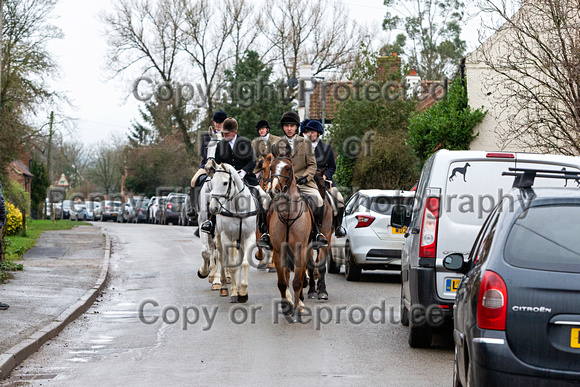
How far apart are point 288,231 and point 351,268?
5153mm

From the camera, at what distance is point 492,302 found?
5.23 metres

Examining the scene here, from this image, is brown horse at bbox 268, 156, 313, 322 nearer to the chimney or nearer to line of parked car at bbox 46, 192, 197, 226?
the chimney

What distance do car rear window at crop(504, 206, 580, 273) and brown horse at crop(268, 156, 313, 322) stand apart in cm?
580

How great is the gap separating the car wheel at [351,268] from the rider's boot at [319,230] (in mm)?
3491

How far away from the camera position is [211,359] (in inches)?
336

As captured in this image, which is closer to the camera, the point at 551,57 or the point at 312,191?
the point at 312,191

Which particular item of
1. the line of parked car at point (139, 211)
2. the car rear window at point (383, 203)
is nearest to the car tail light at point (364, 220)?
the car rear window at point (383, 203)

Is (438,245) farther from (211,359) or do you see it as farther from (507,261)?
(507,261)

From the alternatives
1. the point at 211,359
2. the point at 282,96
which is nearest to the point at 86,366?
the point at 211,359

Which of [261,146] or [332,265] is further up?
[261,146]

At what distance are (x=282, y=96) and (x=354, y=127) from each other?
20590 mm

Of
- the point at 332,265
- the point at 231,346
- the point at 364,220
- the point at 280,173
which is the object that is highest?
the point at 280,173

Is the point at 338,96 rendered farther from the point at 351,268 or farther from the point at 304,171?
the point at 304,171

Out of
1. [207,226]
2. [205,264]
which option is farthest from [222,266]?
[205,264]
